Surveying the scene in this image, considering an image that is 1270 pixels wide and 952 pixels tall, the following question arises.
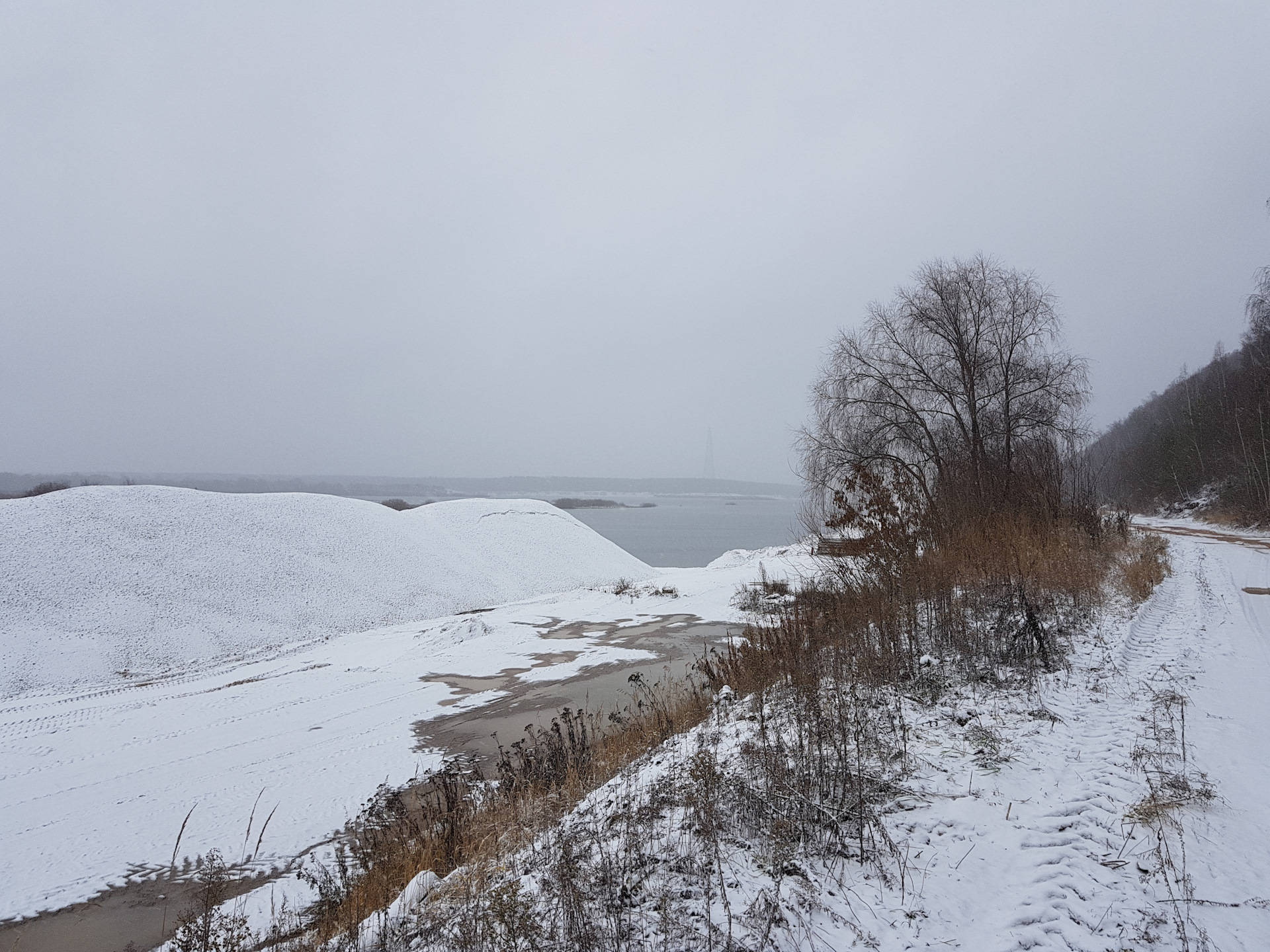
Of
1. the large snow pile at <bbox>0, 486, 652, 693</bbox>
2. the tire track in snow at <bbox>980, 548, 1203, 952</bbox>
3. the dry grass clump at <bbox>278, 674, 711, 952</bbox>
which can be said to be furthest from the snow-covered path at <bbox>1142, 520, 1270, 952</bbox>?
the large snow pile at <bbox>0, 486, 652, 693</bbox>

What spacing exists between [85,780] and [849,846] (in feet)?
29.1

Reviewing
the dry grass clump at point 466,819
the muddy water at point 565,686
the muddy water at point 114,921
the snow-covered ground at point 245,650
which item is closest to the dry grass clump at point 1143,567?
the muddy water at point 565,686

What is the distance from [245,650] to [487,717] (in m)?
9.31

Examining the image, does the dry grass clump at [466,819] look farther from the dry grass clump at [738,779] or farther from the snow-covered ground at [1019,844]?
the snow-covered ground at [1019,844]

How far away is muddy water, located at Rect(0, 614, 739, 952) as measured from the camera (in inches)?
182

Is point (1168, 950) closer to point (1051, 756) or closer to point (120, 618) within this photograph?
point (1051, 756)

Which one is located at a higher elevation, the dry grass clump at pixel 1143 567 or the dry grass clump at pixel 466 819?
the dry grass clump at pixel 1143 567

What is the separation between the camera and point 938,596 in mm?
8094

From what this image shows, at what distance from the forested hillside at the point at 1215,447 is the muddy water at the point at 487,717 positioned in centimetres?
1351

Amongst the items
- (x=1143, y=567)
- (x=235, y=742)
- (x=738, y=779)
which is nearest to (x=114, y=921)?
(x=235, y=742)

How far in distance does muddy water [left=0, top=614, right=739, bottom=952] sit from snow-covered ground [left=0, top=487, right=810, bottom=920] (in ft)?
0.78

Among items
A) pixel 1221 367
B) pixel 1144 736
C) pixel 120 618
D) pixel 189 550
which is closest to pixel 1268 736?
pixel 1144 736

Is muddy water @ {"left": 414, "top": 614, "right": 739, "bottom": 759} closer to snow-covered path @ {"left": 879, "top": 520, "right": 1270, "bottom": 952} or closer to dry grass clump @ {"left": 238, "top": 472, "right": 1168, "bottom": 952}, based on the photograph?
dry grass clump @ {"left": 238, "top": 472, "right": 1168, "bottom": 952}

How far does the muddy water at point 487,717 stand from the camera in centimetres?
461
